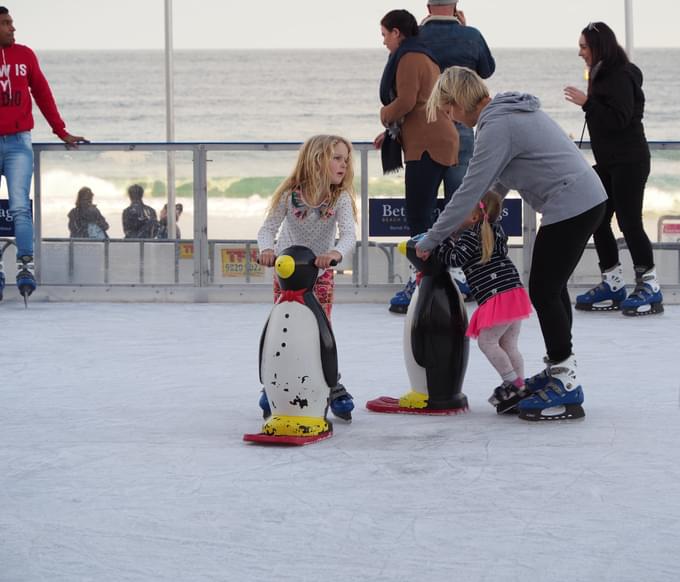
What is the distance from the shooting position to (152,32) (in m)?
63.7

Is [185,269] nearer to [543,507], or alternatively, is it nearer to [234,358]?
[234,358]

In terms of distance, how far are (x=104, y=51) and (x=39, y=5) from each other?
2164 cm

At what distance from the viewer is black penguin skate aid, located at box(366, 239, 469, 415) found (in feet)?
15.6

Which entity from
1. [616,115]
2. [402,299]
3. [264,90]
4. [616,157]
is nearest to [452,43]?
[616,115]

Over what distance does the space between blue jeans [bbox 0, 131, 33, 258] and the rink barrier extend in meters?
0.56

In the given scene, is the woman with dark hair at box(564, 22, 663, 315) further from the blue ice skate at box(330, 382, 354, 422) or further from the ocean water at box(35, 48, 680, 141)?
the ocean water at box(35, 48, 680, 141)

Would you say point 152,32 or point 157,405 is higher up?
point 152,32

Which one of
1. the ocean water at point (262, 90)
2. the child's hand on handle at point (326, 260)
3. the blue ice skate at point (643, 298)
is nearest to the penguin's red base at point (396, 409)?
the child's hand on handle at point (326, 260)

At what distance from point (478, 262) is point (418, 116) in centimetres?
252

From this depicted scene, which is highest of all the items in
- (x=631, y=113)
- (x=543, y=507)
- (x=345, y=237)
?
(x=631, y=113)

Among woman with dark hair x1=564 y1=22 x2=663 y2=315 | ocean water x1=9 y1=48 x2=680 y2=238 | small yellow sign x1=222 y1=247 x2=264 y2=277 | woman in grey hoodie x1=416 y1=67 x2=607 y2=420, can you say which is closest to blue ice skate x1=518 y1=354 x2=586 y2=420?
woman in grey hoodie x1=416 y1=67 x2=607 y2=420

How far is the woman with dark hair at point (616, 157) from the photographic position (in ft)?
22.7

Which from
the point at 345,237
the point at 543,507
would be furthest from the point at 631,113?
the point at 543,507

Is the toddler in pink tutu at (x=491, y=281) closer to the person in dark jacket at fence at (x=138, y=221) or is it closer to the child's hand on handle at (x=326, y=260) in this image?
the child's hand on handle at (x=326, y=260)
